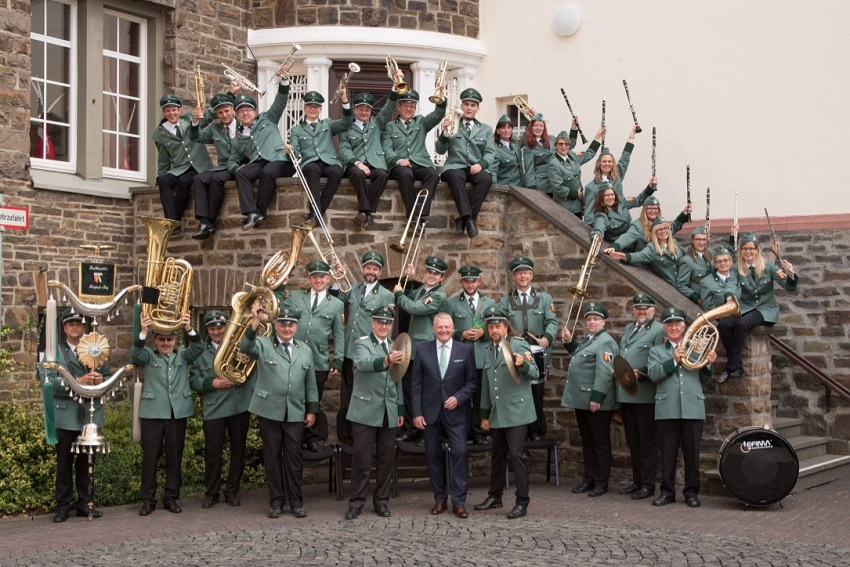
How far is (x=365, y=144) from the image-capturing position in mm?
13961

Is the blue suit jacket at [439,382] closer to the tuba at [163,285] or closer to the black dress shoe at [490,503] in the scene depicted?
the black dress shoe at [490,503]

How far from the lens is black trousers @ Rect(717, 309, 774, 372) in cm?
1274

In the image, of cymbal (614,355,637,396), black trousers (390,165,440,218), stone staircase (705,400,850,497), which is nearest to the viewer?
cymbal (614,355,637,396)

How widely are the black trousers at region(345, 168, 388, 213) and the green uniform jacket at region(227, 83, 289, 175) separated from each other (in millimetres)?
769

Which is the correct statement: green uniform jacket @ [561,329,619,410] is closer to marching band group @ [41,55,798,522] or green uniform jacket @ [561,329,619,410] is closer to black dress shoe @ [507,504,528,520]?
marching band group @ [41,55,798,522]

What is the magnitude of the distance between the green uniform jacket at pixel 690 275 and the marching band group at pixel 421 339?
0.02 meters

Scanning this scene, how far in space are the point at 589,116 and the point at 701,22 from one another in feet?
6.08

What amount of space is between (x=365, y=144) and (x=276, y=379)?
3371 millimetres

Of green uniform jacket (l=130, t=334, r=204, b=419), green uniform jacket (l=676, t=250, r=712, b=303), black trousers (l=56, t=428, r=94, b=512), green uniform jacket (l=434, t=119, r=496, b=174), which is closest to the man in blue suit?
green uniform jacket (l=130, t=334, r=204, b=419)

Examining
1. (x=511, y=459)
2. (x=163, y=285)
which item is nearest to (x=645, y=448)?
(x=511, y=459)

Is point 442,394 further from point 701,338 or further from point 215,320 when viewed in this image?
point 701,338

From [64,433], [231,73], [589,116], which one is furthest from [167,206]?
[589,116]

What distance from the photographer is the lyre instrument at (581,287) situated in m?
13.5

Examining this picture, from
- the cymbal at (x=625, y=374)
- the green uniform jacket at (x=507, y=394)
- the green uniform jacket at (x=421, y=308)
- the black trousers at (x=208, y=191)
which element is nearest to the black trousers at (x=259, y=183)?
the black trousers at (x=208, y=191)
